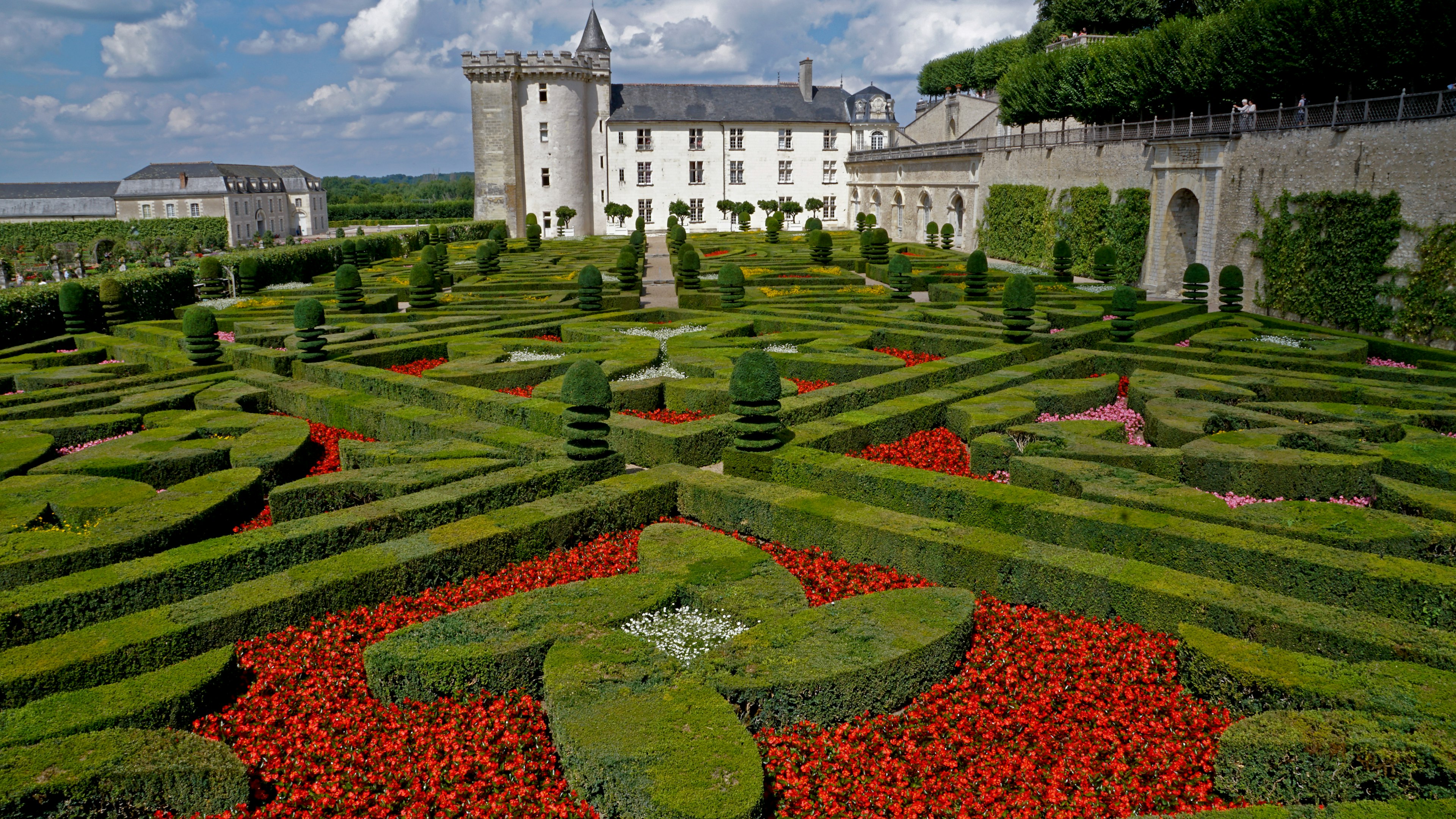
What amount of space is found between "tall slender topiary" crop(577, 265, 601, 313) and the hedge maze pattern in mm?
5191

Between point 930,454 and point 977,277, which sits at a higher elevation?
point 977,277

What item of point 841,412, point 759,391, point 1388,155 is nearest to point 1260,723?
point 759,391

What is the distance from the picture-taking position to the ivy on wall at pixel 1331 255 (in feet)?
76.7

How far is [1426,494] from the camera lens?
9.79 meters

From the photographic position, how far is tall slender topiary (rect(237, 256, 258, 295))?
29.6m

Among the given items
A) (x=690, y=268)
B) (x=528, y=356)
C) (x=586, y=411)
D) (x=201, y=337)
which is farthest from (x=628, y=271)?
(x=586, y=411)

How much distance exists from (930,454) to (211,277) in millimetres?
25932

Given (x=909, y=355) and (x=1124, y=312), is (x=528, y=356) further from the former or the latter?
(x=1124, y=312)

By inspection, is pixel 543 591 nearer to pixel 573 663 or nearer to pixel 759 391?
pixel 573 663

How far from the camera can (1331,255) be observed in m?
24.7

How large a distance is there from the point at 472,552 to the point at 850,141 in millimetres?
65576

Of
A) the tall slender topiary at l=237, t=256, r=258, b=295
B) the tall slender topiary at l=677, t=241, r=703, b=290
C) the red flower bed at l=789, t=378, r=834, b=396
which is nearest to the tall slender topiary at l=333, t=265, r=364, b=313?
the tall slender topiary at l=237, t=256, r=258, b=295

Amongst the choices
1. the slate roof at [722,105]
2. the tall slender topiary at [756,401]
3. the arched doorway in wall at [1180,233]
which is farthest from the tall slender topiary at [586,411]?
the slate roof at [722,105]

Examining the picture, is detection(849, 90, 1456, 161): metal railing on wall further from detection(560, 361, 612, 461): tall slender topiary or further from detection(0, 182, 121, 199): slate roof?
detection(0, 182, 121, 199): slate roof
